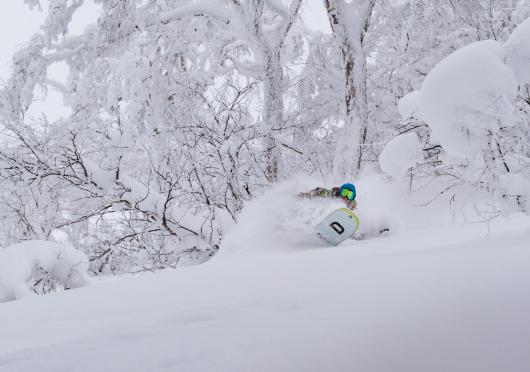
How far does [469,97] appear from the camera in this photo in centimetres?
279

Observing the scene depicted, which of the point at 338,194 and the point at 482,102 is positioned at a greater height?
the point at 482,102

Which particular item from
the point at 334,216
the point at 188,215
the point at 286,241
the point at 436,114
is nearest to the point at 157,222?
the point at 188,215

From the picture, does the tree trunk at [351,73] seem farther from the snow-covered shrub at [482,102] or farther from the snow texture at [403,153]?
the snow-covered shrub at [482,102]

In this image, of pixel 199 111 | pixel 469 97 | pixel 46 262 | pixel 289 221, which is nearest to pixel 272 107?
pixel 199 111

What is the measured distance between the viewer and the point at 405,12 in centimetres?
774

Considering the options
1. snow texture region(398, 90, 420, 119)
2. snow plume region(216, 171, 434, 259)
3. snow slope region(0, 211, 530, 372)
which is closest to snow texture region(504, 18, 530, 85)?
snow texture region(398, 90, 420, 119)

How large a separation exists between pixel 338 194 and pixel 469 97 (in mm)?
2133

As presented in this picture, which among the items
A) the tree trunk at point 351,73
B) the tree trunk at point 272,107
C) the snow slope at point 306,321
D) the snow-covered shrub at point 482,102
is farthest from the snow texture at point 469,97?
the tree trunk at point 272,107

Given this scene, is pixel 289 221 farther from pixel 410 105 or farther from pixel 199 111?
pixel 199 111

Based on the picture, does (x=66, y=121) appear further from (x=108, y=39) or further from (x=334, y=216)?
(x=334, y=216)

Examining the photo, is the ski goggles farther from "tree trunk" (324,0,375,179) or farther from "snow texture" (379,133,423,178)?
"tree trunk" (324,0,375,179)

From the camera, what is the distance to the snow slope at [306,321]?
1160 mm

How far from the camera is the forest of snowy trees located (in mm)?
6336

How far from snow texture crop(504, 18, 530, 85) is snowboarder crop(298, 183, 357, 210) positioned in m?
2.15
